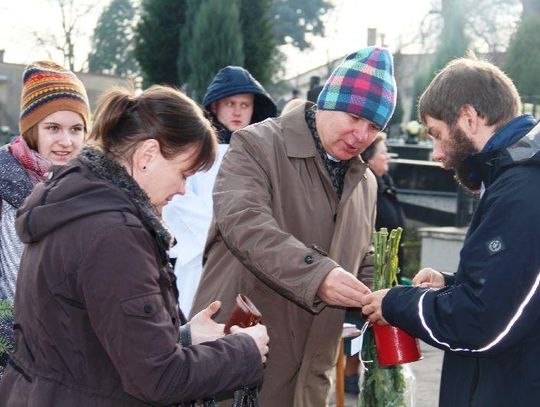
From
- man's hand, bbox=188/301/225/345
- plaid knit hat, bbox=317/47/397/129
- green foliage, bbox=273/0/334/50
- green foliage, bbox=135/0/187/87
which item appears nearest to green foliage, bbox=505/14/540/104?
green foliage, bbox=135/0/187/87

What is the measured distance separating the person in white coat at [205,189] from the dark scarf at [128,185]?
2.57 meters

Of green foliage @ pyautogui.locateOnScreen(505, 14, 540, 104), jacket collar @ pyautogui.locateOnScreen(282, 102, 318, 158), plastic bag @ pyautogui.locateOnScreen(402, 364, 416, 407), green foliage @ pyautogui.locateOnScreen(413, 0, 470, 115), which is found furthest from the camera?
green foliage @ pyautogui.locateOnScreen(413, 0, 470, 115)

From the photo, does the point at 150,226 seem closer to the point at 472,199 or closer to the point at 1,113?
the point at 472,199

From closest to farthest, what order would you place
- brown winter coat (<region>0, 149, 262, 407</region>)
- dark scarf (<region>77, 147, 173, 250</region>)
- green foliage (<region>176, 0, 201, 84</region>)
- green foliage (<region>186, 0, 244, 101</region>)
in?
brown winter coat (<region>0, 149, 262, 407</region>) → dark scarf (<region>77, 147, 173, 250</region>) → green foliage (<region>186, 0, 244, 101</region>) → green foliage (<region>176, 0, 201, 84</region>)

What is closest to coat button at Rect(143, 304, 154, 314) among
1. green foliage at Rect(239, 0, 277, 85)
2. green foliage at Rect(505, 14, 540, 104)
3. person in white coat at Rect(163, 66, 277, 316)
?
person in white coat at Rect(163, 66, 277, 316)

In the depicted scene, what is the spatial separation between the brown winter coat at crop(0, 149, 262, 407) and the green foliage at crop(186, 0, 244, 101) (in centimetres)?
1637

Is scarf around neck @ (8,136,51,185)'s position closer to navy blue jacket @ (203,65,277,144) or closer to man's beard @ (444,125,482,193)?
man's beard @ (444,125,482,193)

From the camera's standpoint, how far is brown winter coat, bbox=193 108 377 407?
3.44m

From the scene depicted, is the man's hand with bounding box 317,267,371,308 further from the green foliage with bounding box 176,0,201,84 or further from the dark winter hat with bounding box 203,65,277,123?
the green foliage with bounding box 176,0,201,84

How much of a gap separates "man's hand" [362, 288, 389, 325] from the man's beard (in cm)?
48

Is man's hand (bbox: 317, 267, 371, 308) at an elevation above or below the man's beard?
below

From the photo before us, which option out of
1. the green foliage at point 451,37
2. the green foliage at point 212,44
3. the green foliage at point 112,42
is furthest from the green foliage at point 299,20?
the green foliage at point 212,44

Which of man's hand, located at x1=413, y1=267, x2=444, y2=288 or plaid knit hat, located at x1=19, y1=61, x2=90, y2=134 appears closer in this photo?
man's hand, located at x1=413, y1=267, x2=444, y2=288

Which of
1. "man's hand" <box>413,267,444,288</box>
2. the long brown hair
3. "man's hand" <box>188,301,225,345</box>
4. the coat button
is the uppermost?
the long brown hair
